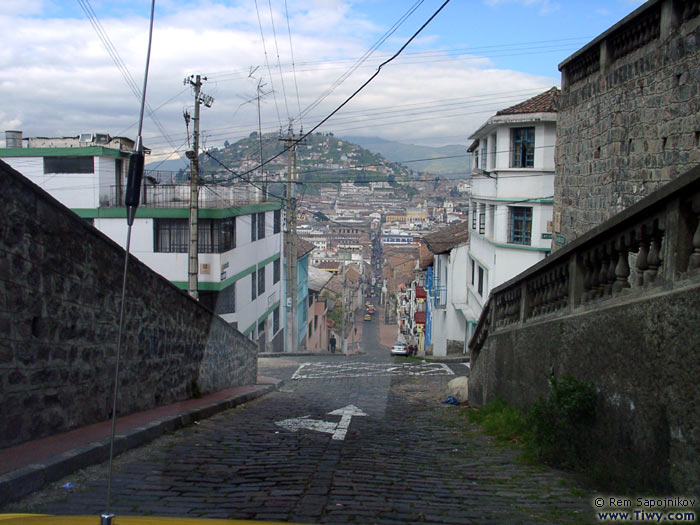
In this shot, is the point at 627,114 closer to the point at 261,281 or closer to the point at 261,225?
the point at 261,225

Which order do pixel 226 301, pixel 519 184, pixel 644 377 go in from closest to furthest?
pixel 644 377, pixel 519 184, pixel 226 301

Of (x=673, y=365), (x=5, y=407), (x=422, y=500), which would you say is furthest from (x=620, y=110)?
(x=5, y=407)

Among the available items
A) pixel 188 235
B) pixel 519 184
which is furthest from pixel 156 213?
pixel 519 184

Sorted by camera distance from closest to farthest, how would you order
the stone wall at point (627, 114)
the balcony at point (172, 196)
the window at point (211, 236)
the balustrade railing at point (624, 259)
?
the balustrade railing at point (624, 259) < the stone wall at point (627, 114) < the balcony at point (172, 196) < the window at point (211, 236)

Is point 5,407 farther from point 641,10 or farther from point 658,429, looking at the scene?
point 641,10

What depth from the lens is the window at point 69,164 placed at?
2386 centimetres

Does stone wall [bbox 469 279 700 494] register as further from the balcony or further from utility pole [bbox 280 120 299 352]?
utility pole [bbox 280 120 299 352]

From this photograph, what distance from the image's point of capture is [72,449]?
5543 mm

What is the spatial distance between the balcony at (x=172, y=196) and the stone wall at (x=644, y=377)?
882 inches

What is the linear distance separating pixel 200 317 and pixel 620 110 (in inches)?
304

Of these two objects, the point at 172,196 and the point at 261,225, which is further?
the point at 261,225

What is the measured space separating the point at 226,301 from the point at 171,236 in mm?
3955

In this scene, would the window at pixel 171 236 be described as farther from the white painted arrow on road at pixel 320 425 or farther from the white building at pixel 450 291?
the white painted arrow on road at pixel 320 425

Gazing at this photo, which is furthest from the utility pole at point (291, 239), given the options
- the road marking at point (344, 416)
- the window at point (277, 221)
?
the road marking at point (344, 416)
